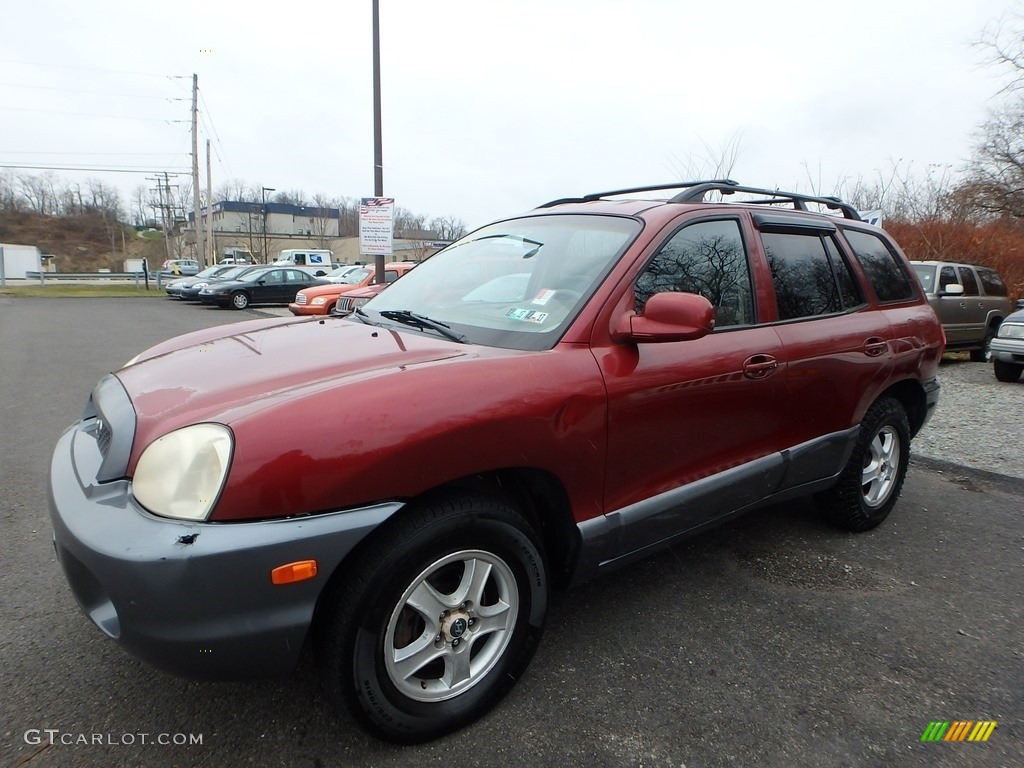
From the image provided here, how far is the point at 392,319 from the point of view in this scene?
2746 mm

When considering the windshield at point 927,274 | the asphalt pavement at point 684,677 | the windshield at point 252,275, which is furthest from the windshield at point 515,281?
the windshield at point 252,275

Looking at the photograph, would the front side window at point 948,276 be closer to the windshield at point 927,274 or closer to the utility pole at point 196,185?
the windshield at point 927,274

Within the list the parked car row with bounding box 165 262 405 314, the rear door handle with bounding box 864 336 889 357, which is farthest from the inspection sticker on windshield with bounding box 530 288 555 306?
the parked car row with bounding box 165 262 405 314

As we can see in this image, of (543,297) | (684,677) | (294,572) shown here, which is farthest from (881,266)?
(294,572)

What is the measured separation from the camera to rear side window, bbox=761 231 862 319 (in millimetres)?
3012

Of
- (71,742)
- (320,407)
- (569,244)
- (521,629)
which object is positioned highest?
(569,244)

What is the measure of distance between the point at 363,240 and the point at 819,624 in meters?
11.8

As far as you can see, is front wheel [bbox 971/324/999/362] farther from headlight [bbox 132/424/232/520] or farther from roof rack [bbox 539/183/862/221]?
headlight [bbox 132/424/232/520]

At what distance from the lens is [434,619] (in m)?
1.94

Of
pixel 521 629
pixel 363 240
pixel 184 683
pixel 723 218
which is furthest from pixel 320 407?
pixel 363 240

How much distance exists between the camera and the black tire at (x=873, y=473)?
11.2 feet

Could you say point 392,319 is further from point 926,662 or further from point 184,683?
point 926,662

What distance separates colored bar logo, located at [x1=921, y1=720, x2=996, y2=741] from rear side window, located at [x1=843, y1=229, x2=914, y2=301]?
226 centimetres

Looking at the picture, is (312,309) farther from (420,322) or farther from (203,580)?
(203,580)
